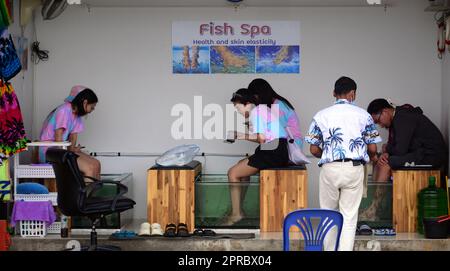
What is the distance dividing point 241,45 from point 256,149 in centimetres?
165

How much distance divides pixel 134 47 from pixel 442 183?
13.9 ft

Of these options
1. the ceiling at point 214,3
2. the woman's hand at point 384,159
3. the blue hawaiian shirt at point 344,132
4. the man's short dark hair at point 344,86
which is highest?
the ceiling at point 214,3

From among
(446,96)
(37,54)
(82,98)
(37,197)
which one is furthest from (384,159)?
(37,54)

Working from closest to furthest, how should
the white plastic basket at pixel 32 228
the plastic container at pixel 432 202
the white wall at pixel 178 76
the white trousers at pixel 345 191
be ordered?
the white trousers at pixel 345 191 < the white plastic basket at pixel 32 228 < the plastic container at pixel 432 202 < the white wall at pixel 178 76

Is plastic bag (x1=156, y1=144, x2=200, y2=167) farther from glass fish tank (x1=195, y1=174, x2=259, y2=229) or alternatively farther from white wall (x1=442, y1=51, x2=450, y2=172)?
white wall (x1=442, y1=51, x2=450, y2=172)

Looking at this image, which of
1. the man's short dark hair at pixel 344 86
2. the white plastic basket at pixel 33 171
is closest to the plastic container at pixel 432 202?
the man's short dark hair at pixel 344 86

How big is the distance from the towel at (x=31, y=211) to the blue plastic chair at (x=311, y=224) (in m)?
3.75

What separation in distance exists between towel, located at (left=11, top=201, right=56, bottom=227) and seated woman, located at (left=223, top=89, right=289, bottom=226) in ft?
6.41

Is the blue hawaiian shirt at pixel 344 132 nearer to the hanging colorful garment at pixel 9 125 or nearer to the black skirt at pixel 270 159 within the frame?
the black skirt at pixel 270 159

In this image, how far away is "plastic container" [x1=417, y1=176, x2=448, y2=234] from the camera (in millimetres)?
7934

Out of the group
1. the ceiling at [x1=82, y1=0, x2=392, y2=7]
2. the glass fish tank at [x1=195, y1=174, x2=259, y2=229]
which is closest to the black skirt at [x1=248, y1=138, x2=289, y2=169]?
the glass fish tank at [x1=195, y1=174, x2=259, y2=229]

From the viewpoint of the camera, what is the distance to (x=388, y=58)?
952 centimetres

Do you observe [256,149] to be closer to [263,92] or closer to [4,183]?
[263,92]

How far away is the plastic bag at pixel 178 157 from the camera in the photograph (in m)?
8.17
